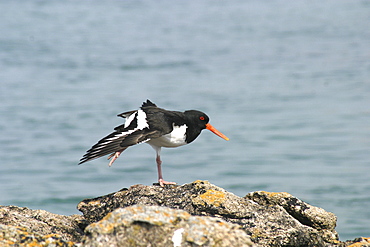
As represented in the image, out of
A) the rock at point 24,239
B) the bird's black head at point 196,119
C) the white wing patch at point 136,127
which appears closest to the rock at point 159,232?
the rock at point 24,239

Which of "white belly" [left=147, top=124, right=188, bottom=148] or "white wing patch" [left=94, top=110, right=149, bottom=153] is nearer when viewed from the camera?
"white wing patch" [left=94, top=110, right=149, bottom=153]

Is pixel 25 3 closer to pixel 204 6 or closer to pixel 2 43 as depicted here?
pixel 2 43

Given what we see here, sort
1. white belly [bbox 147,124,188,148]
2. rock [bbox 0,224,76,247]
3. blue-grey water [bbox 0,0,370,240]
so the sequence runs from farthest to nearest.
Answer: blue-grey water [bbox 0,0,370,240]
white belly [bbox 147,124,188,148]
rock [bbox 0,224,76,247]

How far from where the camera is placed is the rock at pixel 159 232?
3713mm

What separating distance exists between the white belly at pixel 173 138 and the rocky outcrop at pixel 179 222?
4.65ft

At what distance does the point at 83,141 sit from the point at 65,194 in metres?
3.05

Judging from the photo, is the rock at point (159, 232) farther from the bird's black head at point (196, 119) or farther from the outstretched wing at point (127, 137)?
the bird's black head at point (196, 119)

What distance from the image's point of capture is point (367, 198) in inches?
551

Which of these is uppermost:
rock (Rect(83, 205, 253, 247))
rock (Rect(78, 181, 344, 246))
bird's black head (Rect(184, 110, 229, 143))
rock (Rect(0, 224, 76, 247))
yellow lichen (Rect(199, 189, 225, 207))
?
bird's black head (Rect(184, 110, 229, 143))

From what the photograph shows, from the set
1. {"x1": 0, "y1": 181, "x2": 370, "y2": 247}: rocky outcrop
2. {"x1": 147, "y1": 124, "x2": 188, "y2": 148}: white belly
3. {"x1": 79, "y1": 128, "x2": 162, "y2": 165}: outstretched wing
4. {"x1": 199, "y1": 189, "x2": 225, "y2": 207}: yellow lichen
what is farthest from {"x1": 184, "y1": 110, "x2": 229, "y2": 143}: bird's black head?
{"x1": 199, "y1": 189, "x2": 225, "y2": 207}: yellow lichen

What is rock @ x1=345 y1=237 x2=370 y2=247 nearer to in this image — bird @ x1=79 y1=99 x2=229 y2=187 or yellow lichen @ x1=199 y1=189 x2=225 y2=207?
yellow lichen @ x1=199 y1=189 x2=225 y2=207

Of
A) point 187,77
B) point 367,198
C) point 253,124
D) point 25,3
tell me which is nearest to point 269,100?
point 253,124

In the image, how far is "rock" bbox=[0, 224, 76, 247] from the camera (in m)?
4.12

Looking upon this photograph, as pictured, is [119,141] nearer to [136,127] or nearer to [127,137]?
[127,137]
